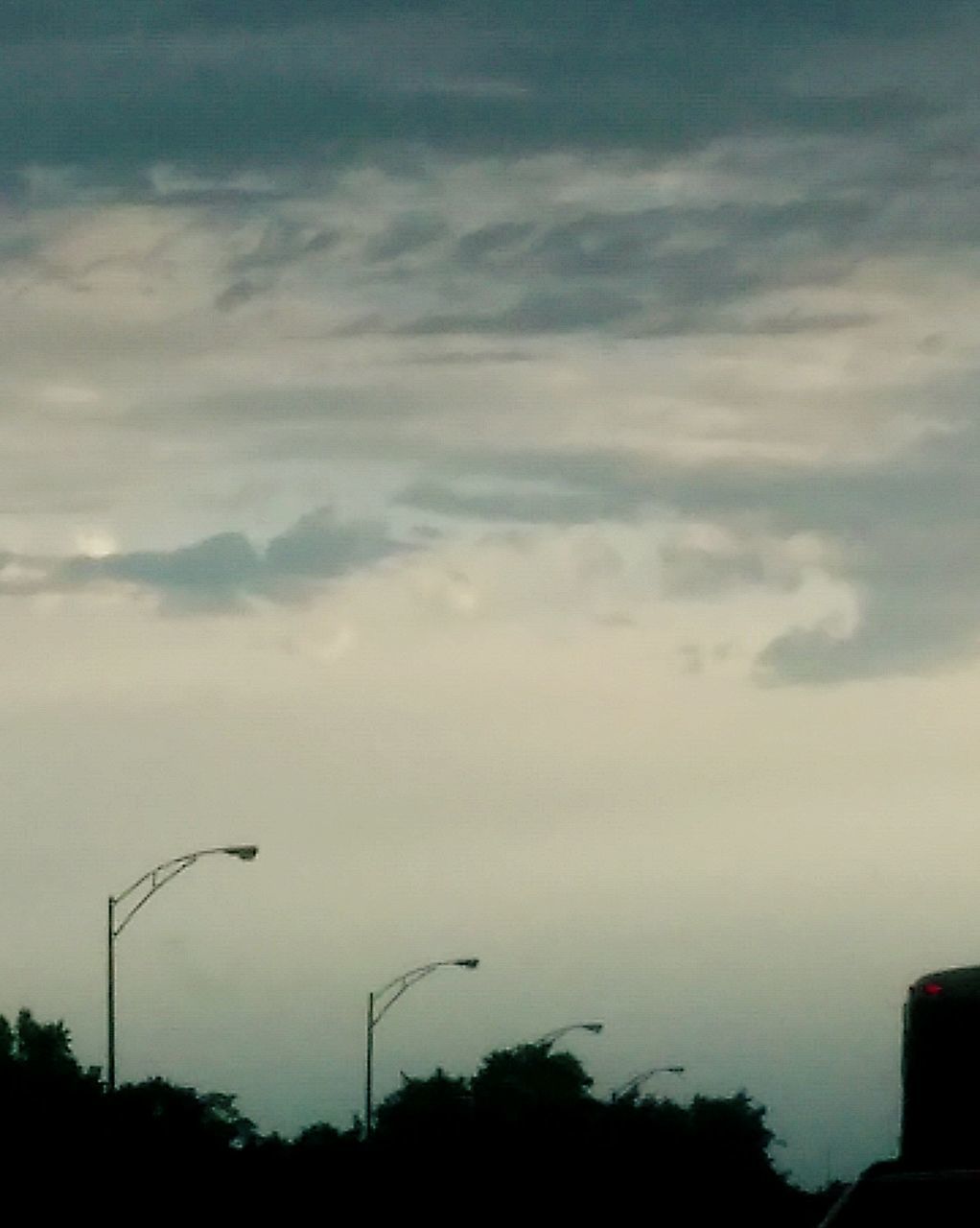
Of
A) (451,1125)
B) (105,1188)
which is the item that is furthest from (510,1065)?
(105,1188)

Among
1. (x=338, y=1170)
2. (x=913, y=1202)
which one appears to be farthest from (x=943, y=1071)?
(x=338, y=1170)

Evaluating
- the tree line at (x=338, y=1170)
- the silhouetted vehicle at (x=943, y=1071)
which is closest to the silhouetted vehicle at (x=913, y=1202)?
the silhouetted vehicle at (x=943, y=1071)

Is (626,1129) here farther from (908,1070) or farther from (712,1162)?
(908,1070)

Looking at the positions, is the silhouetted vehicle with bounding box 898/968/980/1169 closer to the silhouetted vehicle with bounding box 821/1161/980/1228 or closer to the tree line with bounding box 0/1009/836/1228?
the silhouetted vehicle with bounding box 821/1161/980/1228

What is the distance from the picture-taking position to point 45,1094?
5325cm

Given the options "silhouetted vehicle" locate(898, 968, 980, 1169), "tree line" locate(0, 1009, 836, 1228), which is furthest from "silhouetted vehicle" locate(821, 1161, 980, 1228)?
"tree line" locate(0, 1009, 836, 1228)

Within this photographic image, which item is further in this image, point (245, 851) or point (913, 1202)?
Result: point (245, 851)

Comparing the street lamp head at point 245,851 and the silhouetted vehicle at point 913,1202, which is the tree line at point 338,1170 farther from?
the silhouetted vehicle at point 913,1202

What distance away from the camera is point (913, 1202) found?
528 inches

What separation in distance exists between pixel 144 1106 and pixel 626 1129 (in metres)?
47.7

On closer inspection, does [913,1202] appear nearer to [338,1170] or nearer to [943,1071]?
[943,1071]

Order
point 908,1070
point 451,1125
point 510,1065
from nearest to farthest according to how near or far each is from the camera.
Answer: point 908,1070, point 451,1125, point 510,1065

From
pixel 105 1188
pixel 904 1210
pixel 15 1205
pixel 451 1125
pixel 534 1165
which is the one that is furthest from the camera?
pixel 451 1125

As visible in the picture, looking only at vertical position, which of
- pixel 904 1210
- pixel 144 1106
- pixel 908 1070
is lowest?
pixel 904 1210
